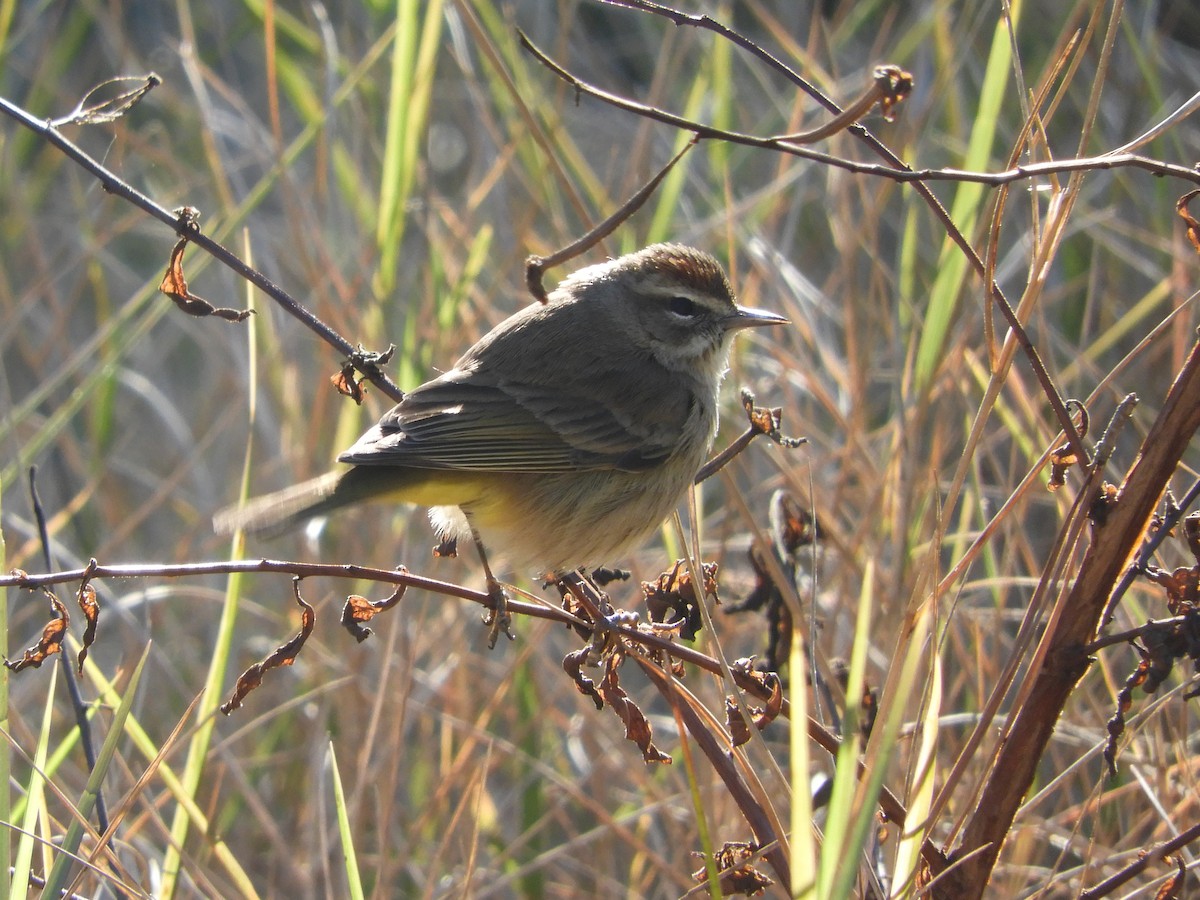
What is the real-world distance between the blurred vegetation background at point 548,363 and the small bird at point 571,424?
0.20m

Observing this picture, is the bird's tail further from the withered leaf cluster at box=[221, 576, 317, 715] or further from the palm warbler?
the withered leaf cluster at box=[221, 576, 317, 715]

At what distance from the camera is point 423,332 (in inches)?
133

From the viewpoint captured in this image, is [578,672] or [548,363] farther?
[548,363]

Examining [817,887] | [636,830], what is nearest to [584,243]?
[817,887]

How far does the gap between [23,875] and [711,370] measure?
212 centimetres

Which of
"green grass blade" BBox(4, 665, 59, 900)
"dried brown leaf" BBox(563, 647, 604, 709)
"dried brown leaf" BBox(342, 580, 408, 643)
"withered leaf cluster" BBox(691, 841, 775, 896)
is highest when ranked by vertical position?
"dried brown leaf" BBox(342, 580, 408, 643)

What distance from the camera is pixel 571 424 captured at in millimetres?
Result: 3229

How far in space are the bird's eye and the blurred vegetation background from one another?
0.30 m

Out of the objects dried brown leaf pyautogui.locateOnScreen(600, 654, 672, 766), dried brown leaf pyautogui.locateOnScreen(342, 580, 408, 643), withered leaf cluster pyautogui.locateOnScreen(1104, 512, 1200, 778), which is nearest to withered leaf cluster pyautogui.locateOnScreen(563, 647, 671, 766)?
dried brown leaf pyautogui.locateOnScreen(600, 654, 672, 766)

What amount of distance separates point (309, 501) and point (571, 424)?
34.3 inches

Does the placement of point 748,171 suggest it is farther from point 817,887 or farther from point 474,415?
point 817,887

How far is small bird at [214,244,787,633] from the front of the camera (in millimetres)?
2801

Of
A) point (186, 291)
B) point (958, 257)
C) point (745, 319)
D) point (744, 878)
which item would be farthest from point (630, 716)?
point (745, 319)

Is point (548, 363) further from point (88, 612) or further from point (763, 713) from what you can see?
point (88, 612)
